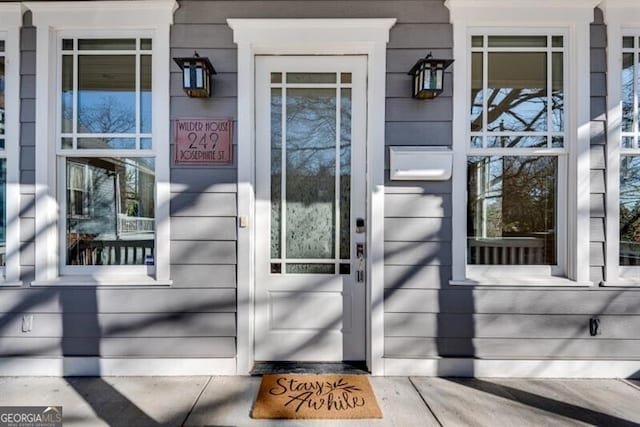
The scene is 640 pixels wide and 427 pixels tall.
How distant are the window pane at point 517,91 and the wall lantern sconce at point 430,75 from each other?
1.46 feet

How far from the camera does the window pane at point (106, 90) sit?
2.62m

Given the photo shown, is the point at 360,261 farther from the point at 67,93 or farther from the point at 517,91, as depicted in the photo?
the point at 67,93

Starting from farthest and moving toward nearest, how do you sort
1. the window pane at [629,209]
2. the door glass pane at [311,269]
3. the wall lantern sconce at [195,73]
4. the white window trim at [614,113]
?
1. the door glass pane at [311,269]
2. the window pane at [629,209]
3. the white window trim at [614,113]
4. the wall lantern sconce at [195,73]

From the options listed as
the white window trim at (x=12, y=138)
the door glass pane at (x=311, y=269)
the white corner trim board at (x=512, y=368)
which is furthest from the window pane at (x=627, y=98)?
the white window trim at (x=12, y=138)

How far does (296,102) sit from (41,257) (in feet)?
6.98

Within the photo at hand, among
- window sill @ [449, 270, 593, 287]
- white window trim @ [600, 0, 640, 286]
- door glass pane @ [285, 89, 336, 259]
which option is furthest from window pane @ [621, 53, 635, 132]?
door glass pane @ [285, 89, 336, 259]

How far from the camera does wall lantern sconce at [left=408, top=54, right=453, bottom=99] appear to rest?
7.89ft

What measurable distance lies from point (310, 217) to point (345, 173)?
1.38ft

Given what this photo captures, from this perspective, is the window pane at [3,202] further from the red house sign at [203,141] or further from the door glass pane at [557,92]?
the door glass pane at [557,92]

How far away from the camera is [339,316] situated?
2.68 m

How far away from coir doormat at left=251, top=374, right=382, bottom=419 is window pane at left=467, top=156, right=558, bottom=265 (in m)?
1.22

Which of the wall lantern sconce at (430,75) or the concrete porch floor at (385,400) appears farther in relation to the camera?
the wall lantern sconce at (430,75)

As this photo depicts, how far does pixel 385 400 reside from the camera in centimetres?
225

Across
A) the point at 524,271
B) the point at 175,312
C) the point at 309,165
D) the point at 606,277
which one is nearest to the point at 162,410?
the point at 175,312
